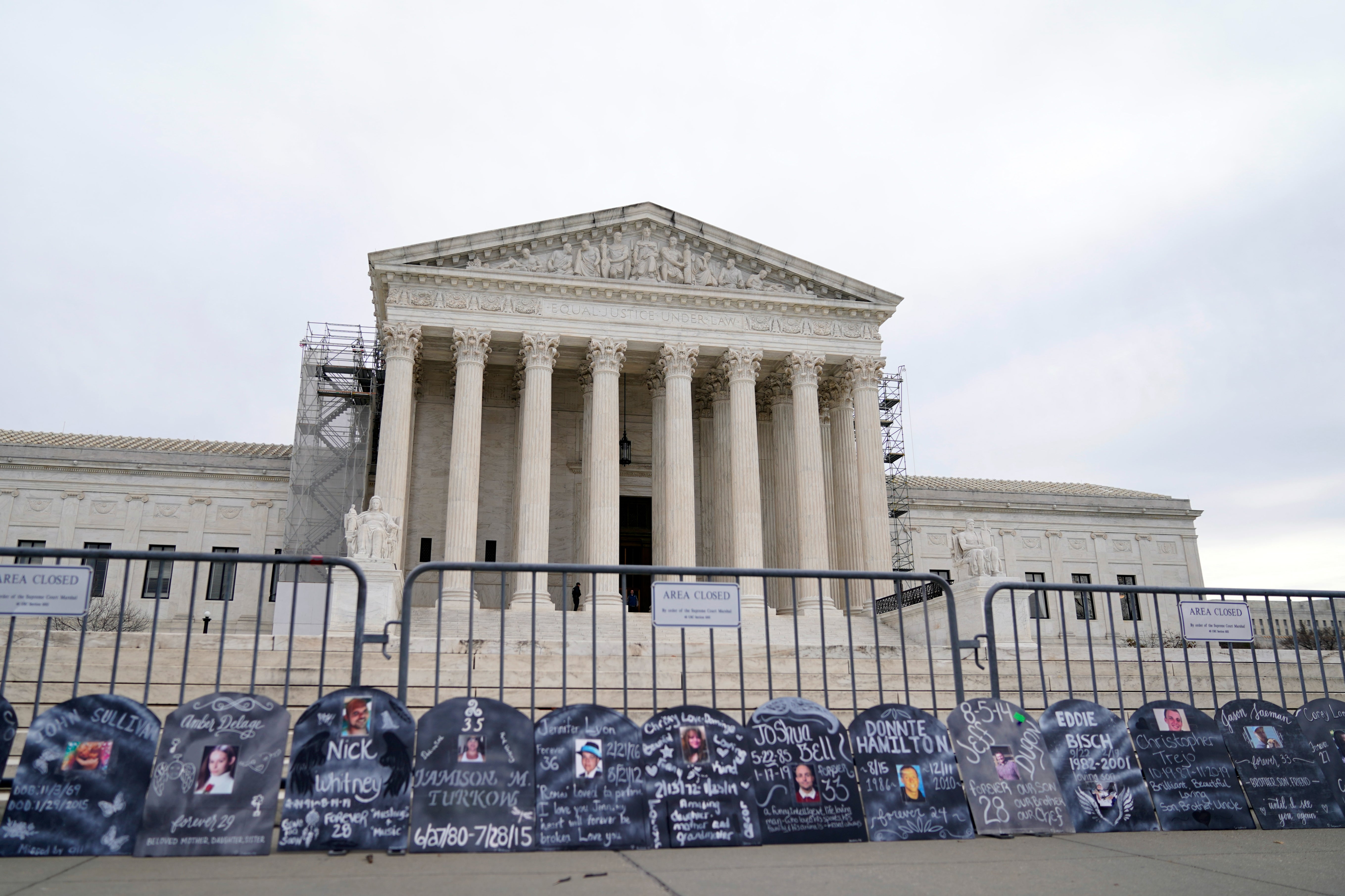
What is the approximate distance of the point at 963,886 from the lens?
5.10 m

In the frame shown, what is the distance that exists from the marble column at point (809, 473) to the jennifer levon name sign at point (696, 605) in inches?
787

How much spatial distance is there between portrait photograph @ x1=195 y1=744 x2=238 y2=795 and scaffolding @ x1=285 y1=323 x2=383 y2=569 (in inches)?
1019

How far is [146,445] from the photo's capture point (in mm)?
37500

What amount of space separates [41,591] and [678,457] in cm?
2171

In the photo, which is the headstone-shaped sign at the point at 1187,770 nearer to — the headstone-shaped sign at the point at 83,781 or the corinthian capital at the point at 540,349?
the headstone-shaped sign at the point at 83,781

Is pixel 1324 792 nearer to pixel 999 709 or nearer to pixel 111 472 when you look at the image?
pixel 999 709

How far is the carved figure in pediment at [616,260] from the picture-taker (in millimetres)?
29266

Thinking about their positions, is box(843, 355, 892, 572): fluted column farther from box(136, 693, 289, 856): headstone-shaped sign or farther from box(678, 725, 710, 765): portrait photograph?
box(136, 693, 289, 856): headstone-shaped sign

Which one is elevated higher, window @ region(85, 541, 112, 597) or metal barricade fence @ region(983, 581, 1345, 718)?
window @ region(85, 541, 112, 597)

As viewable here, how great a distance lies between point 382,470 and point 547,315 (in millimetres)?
6871

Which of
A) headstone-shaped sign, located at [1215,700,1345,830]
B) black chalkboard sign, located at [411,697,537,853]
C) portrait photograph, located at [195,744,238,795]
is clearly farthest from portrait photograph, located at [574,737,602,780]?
headstone-shaped sign, located at [1215,700,1345,830]

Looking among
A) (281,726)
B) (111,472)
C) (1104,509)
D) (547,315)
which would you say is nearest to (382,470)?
(547,315)

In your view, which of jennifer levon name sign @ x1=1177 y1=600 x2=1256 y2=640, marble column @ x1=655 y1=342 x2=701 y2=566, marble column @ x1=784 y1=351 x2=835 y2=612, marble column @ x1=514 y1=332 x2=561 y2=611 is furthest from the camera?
marble column @ x1=784 y1=351 x2=835 y2=612

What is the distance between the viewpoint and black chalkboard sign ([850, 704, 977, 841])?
A: 21.3 ft
